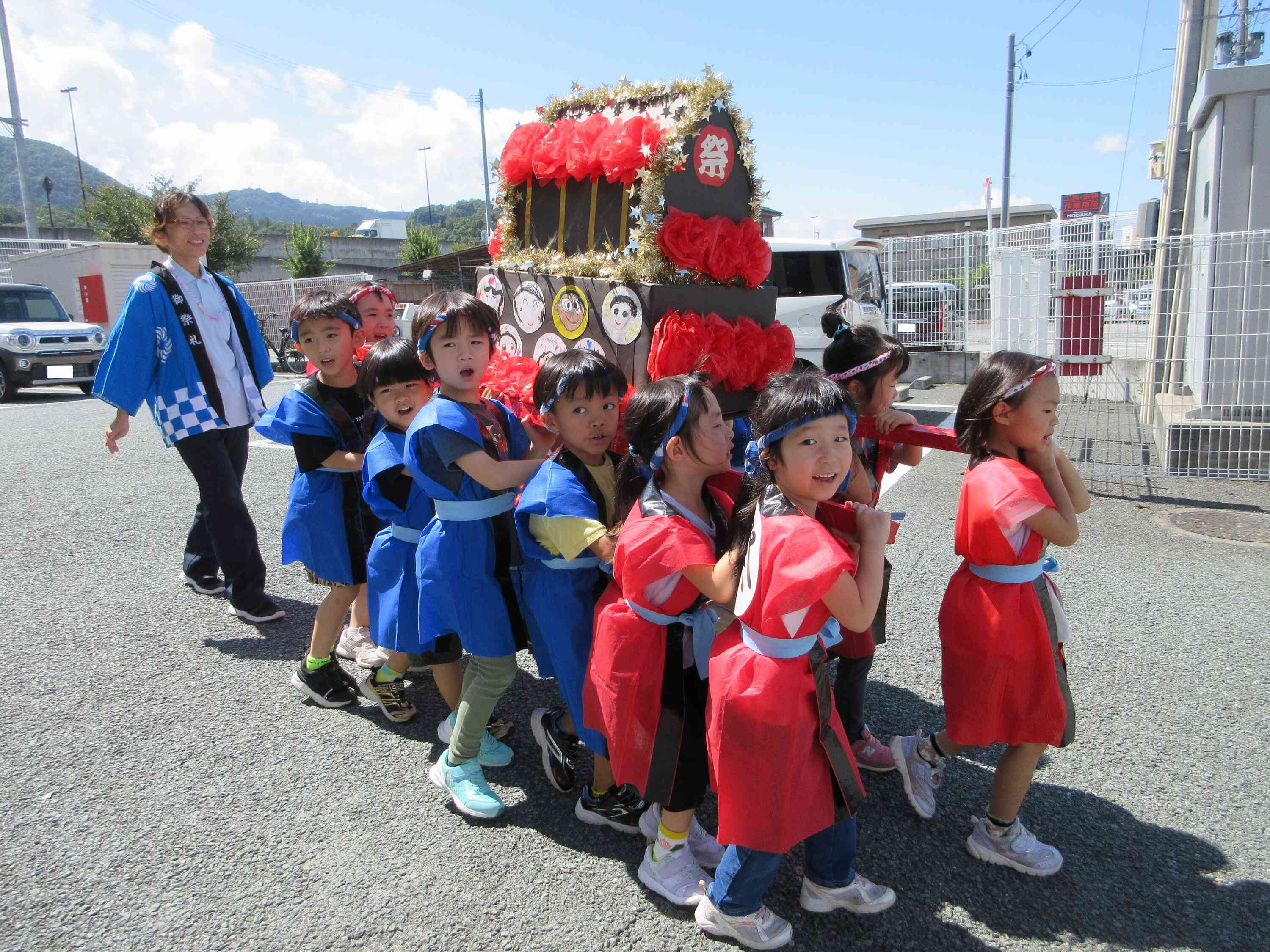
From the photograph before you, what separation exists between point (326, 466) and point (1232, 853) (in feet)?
10.4

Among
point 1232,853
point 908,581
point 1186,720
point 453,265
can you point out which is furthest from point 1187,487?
point 453,265

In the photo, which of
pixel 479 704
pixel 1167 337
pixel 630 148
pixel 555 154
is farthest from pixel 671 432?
pixel 1167 337

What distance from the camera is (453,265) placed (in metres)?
29.5

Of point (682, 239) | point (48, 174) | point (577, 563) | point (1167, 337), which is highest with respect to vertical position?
point (48, 174)

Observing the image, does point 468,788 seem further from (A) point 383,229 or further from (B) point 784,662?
(A) point 383,229

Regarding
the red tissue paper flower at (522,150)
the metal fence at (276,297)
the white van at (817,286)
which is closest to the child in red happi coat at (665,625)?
the red tissue paper flower at (522,150)

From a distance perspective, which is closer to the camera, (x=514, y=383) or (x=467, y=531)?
(x=467, y=531)

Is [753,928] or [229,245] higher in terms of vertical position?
[229,245]

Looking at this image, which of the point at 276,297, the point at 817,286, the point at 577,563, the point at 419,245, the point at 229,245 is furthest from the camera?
the point at 419,245

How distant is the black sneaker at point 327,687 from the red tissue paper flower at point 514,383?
1.26 meters

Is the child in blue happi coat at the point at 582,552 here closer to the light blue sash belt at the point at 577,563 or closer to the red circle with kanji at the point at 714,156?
the light blue sash belt at the point at 577,563

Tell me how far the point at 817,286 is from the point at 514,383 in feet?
26.7

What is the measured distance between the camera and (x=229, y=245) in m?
31.0

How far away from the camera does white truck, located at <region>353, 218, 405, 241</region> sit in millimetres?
54562
